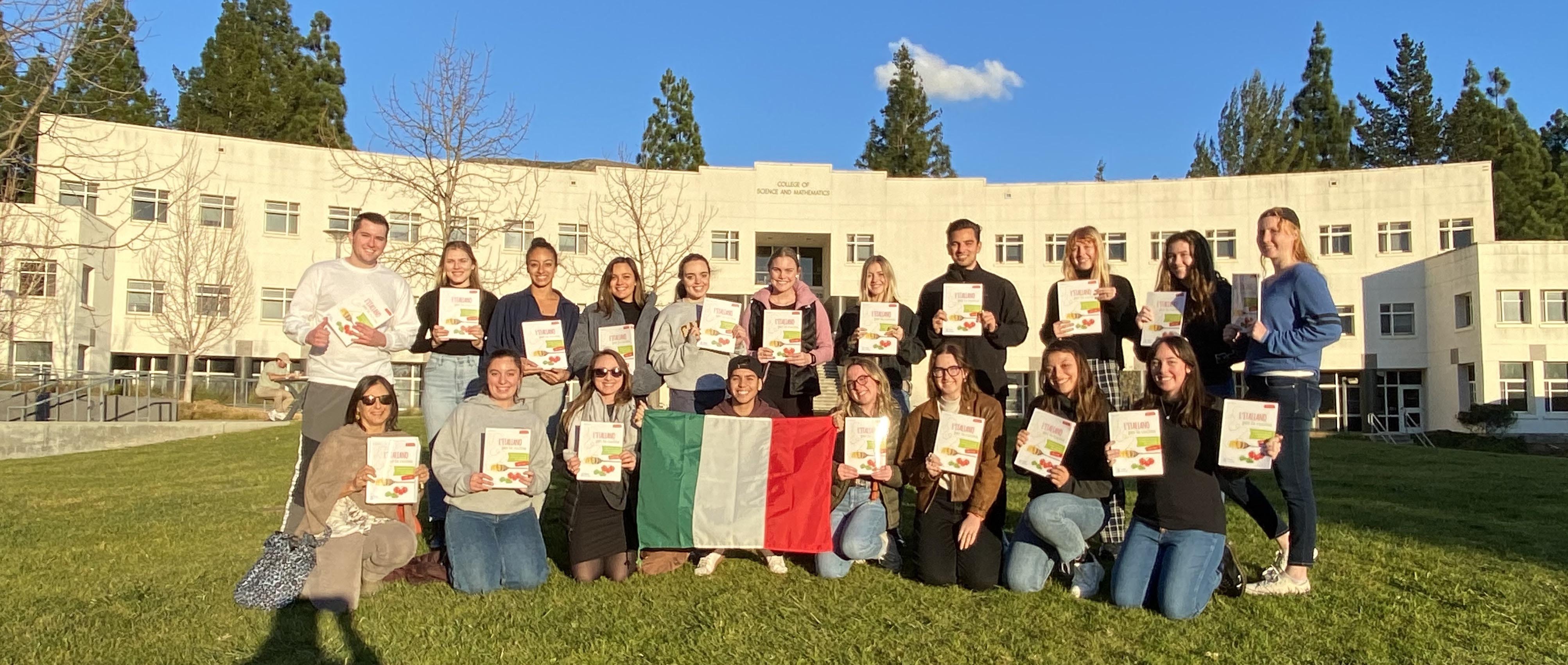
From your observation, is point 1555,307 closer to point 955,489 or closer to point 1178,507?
point 1178,507

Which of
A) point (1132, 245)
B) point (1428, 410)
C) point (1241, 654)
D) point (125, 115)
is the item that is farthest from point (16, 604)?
point (125, 115)

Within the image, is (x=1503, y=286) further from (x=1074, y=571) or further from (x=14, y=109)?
(x=14, y=109)

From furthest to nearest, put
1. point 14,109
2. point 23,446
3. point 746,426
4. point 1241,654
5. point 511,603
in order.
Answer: point 23,446
point 14,109
point 746,426
point 511,603
point 1241,654

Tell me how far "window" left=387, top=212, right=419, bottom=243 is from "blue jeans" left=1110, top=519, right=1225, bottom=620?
36928mm

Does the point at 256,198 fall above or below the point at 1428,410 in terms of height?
above

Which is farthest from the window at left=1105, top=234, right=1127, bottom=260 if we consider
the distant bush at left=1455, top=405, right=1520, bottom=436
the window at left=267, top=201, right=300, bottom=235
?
the window at left=267, top=201, right=300, bottom=235

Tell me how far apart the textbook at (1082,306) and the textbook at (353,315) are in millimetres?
4737

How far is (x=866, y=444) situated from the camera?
265 inches

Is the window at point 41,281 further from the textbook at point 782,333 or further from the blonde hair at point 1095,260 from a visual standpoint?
the blonde hair at point 1095,260

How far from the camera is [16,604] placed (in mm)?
5898

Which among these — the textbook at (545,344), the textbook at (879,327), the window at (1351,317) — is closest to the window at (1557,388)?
the window at (1351,317)

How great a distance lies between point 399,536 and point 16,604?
7.20ft

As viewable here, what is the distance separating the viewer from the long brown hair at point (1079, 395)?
21.0ft

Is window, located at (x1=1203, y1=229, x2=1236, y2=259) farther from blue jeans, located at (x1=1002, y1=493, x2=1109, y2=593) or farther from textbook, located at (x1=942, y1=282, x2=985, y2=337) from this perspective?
blue jeans, located at (x1=1002, y1=493, x2=1109, y2=593)
